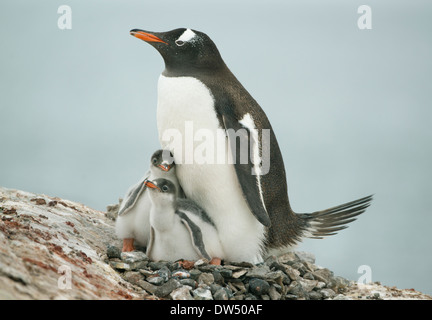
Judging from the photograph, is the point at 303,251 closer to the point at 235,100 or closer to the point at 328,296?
the point at 328,296

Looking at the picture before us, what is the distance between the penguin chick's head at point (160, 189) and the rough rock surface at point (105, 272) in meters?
0.43

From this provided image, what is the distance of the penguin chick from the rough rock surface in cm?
11

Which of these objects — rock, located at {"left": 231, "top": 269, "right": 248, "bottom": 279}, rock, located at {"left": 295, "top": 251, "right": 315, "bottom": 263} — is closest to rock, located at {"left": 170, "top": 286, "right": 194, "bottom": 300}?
rock, located at {"left": 231, "top": 269, "right": 248, "bottom": 279}

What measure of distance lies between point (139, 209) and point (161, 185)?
0.40m

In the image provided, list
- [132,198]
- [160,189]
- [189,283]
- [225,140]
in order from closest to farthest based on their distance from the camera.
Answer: [189,283] < [160,189] < [225,140] < [132,198]

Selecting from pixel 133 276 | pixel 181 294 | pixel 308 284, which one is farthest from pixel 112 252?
pixel 308 284

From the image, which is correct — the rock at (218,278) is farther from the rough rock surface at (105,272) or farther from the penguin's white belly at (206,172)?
the penguin's white belly at (206,172)

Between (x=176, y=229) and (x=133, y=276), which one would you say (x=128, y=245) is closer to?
(x=176, y=229)

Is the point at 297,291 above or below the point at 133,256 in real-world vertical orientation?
below

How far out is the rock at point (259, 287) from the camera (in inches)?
131

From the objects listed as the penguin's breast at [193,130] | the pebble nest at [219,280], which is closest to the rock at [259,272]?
the pebble nest at [219,280]

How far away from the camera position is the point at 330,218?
4277 millimetres

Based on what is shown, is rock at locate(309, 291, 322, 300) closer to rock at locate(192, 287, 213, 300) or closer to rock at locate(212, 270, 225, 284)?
rock at locate(212, 270, 225, 284)
